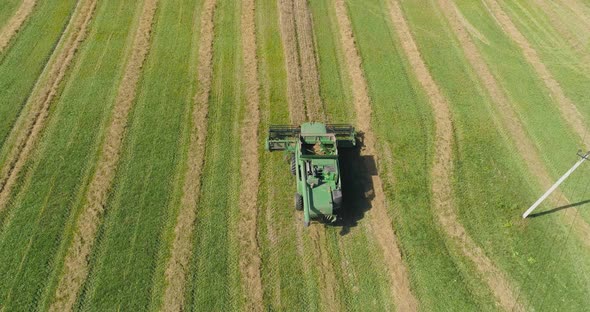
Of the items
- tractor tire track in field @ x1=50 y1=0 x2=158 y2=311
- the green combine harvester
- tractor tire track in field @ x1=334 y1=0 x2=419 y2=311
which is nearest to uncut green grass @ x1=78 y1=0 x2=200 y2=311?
tractor tire track in field @ x1=50 y1=0 x2=158 y2=311

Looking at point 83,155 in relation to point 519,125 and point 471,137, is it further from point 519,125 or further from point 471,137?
point 519,125

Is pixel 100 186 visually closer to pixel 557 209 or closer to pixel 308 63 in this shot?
pixel 308 63

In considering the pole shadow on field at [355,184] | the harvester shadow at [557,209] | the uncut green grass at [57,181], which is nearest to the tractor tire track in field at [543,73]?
the harvester shadow at [557,209]

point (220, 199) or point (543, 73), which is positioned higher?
point (543, 73)

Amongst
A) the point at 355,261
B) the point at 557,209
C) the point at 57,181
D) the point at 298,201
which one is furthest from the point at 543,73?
the point at 57,181

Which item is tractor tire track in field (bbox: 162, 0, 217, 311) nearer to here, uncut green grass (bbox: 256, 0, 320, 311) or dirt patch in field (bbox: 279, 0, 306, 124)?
uncut green grass (bbox: 256, 0, 320, 311)

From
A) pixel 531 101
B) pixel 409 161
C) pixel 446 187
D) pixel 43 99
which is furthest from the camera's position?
pixel 531 101
